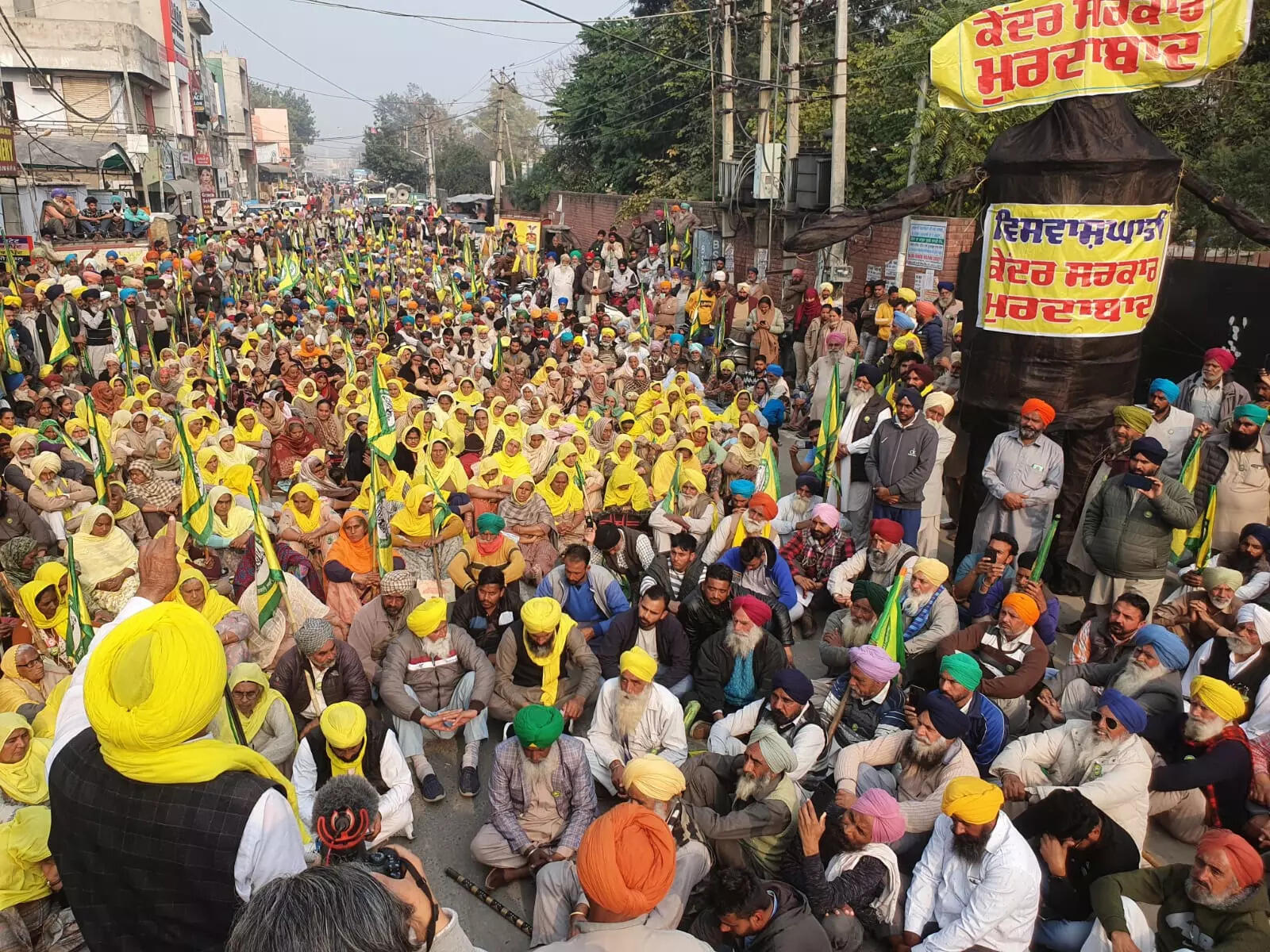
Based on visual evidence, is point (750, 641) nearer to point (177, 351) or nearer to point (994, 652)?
point (994, 652)

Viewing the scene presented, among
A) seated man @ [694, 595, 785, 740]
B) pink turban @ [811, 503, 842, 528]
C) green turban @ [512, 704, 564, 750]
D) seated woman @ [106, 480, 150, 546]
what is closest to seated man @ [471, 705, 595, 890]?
green turban @ [512, 704, 564, 750]

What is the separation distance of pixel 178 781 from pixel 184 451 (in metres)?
4.95

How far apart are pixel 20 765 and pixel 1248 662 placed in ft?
17.5

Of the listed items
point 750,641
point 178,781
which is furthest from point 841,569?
point 178,781

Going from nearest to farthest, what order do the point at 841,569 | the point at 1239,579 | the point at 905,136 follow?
1. the point at 1239,579
2. the point at 841,569
3. the point at 905,136

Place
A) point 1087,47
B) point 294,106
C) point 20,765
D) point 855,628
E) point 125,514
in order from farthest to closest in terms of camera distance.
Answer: point 294,106 < point 125,514 < point 1087,47 < point 855,628 < point 20,765

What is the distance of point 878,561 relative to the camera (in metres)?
5.61

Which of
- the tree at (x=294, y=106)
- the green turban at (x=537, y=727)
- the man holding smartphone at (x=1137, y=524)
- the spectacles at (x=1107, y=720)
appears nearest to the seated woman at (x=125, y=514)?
the green turban at (x=537, y=727)

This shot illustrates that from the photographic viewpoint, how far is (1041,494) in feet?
19.8

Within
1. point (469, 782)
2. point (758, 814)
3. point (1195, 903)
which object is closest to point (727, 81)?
point (469, 782)

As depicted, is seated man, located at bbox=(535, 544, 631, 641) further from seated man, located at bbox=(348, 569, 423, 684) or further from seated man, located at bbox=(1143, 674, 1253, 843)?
seated man, located at bbox=(1143, 674, 1253, 843)

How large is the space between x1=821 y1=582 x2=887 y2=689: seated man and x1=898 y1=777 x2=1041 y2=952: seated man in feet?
5.35

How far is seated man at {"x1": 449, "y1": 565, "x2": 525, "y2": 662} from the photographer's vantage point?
531 cm

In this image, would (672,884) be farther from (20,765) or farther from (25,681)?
(25,681)
